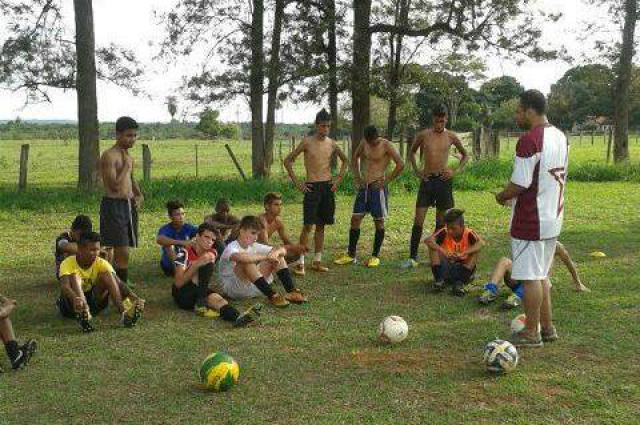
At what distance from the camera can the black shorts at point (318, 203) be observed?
8648 mm

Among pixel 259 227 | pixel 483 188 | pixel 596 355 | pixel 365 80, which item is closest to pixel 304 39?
pixel 365 80

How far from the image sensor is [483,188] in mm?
17828

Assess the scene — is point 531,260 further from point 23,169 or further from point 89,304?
point 23,169

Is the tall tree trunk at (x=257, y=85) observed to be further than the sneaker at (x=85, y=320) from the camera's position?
Yes

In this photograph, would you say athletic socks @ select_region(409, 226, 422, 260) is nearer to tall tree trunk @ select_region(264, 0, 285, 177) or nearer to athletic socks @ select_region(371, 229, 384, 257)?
athletic socks @ select_region(371, 229, 384, 257)

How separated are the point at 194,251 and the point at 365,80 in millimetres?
13830

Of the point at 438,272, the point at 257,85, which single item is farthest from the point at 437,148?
the point at 257,85

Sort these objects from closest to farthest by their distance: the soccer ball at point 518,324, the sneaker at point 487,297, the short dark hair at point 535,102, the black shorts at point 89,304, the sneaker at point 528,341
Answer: the short dark hair at point 535,102 → the sneaker at point 528,341 → the soccer ball at point 518,324 → the black shorts at point 89,304 → the sneaker at point 487,297

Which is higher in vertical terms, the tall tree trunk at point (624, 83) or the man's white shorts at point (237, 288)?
the tall tree trunk at point (624, 83)

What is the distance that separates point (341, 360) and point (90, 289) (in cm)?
276

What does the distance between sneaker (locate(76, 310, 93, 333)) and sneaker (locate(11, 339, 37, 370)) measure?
0.74 m

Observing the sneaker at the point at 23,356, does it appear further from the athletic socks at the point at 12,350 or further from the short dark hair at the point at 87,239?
the short dark hair at the point at 87,239

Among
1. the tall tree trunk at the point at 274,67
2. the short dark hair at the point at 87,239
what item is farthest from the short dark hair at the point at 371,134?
the tall tree trunk at the point at 274,67

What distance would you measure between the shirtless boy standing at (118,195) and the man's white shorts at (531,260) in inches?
169
